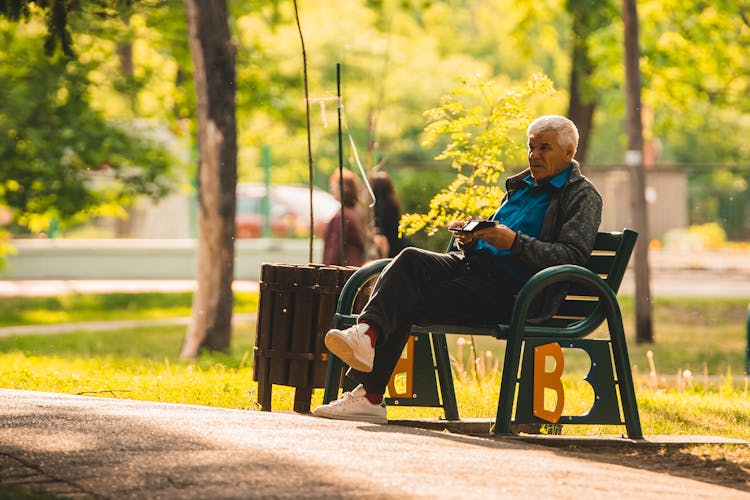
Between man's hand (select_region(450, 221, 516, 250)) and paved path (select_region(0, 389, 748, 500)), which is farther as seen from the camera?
man's hand (select_region(450, 221, 516, 250))

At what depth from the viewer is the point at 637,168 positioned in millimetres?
16547

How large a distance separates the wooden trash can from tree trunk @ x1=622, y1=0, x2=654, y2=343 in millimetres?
9559

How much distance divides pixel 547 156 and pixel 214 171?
736cm

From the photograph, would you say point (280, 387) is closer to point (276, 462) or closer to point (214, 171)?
point (276, 462)

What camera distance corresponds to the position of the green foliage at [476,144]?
342 inches

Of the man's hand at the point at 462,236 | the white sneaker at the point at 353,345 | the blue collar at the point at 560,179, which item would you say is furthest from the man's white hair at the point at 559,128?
the white sneaker at the point at 353,345

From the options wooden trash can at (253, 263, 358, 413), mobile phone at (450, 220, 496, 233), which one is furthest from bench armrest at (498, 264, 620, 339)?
wooden trash can at (253, 263, 358, 413)

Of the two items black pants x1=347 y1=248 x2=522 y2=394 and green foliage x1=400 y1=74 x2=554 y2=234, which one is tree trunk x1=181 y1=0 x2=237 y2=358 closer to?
green foliage x1=400 y1=74 x2=554 y2=234

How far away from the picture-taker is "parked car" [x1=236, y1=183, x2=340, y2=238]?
1070 inches

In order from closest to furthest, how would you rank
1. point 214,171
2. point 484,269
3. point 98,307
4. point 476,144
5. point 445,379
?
point 484,269, point 445,379, point 476,144, point 214,171, point 98,307

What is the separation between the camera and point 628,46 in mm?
16578

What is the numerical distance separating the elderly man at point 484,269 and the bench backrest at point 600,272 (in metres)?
0.14

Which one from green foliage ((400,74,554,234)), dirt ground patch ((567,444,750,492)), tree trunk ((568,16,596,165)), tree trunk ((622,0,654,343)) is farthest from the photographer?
tree trunk ((568,16,596,165))

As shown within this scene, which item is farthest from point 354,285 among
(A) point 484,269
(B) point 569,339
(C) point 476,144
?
(C) point 476,144
